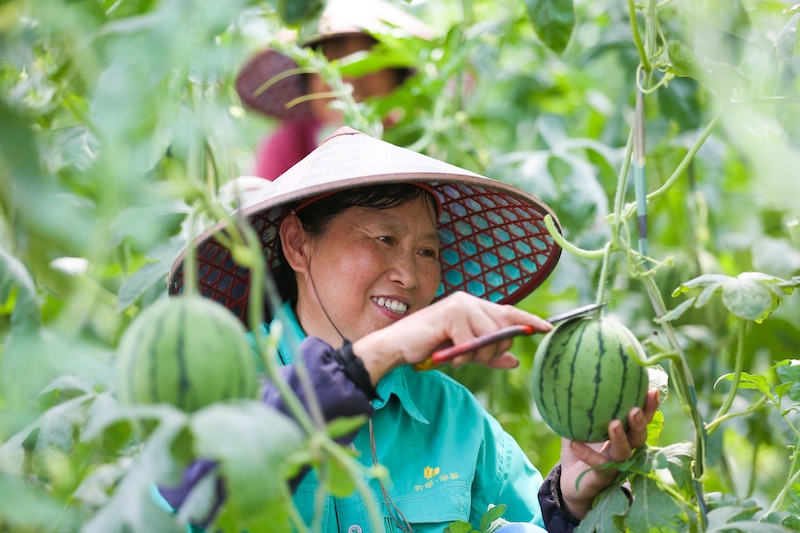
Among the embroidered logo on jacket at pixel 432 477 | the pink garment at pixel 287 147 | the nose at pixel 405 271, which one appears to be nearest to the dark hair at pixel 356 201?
the nose at pixel 405 271

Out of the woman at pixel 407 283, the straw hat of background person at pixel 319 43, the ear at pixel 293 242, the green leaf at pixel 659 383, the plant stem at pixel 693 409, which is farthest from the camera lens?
the straw hat of background person at pixel 319 43

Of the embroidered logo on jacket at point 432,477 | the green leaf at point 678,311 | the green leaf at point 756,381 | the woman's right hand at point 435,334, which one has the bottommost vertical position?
the embroidered logo on jacket at point 432,477

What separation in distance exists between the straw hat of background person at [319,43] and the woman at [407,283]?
0.71 meters

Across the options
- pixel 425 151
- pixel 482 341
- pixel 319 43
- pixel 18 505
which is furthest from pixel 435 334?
pixel 319 43

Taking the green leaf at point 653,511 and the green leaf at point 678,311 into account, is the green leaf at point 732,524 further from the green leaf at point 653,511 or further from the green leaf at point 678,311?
the green leaf at point 678,311

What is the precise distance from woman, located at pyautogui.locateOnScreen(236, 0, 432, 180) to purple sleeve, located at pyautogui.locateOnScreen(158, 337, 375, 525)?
63.1 inches

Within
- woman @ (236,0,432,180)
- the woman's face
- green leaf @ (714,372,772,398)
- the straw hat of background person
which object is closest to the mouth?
the woman's face

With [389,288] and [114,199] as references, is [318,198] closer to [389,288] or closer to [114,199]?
[389,288]

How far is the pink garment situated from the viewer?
11.8 feet

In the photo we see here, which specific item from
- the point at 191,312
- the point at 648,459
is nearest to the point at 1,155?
the point at 191,312

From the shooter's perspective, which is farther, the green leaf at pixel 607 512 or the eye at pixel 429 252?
the eye at pixel 429 252

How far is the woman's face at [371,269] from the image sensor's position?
1.74m

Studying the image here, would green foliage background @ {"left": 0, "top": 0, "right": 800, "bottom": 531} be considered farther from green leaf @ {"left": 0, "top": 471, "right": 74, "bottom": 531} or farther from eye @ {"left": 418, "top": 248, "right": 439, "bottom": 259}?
eye @ {"left": 418, "top": 248, "right": 439, "bottom": 259}

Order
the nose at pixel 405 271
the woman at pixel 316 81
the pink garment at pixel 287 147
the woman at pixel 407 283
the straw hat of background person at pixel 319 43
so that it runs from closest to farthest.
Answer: the woman at pixel 407 283, the nose at pixel 405 271, the straw hat of background person at pixel 319 43, the woman at pixel 316 81, the pink garment at pixel 287 147
